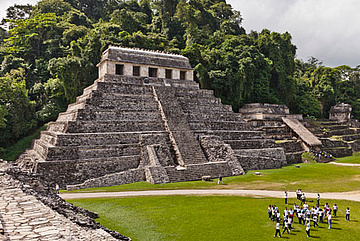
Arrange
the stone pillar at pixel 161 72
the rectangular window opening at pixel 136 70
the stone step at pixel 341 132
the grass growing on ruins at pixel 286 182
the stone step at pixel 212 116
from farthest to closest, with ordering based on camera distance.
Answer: the stone step at pixel 341 132, the stone pillar at pixel 161 72, the rectangular window opening at pixel 136 70, the stone step at pixel 212 116, the grass growing on ruins at pixel 286 182

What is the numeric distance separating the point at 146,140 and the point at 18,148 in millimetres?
17065

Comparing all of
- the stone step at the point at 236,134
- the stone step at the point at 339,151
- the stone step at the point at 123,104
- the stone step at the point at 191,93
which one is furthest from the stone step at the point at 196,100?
the stone step at the point at 339,151

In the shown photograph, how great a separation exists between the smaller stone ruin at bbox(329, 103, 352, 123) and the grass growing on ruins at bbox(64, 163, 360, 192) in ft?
104

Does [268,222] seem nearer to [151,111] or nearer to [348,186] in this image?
[348,186]

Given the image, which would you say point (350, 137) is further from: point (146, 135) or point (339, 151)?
point (146, 135)

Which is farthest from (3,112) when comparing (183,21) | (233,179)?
(183,21)

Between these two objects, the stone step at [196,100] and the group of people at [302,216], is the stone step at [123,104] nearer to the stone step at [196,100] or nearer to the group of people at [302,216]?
the stone step at [196,100]

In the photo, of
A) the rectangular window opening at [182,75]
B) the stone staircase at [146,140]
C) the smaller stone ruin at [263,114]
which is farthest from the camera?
the smaller stone ruin at [263,114]

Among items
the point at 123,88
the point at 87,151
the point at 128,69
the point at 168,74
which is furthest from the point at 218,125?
the point at 87,151

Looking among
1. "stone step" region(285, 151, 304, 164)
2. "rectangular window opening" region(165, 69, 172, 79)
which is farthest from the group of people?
"rectangular window opening" region(165, 69, 172, 79)

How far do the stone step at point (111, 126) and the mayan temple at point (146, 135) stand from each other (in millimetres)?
72

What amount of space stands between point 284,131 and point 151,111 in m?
19.6

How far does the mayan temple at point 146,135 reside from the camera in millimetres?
20938

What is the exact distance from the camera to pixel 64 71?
35500 mm
